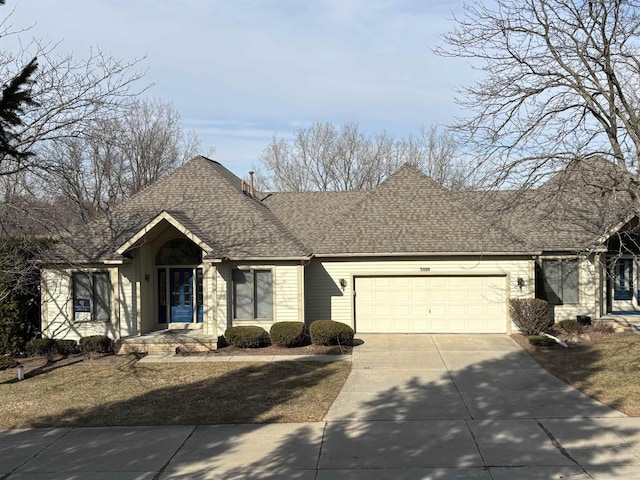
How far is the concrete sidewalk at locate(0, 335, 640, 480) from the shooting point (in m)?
7.54

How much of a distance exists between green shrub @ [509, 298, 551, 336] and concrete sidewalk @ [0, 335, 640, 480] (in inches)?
207

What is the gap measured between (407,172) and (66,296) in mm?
13274

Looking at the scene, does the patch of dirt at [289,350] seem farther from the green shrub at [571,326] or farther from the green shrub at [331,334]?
the green shrub at [571,326]

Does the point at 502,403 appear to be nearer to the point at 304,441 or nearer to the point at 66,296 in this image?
the point at 304,441

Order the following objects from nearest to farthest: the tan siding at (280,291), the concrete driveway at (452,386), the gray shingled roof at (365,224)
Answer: the concrete driveway at (452,386)
the tan siding at (280,291)
the gray shingled roof at (365,224)

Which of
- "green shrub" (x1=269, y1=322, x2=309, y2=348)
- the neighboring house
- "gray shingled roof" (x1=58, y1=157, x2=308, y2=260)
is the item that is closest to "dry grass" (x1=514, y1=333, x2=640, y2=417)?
the neighboring house

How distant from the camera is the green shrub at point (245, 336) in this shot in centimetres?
1666

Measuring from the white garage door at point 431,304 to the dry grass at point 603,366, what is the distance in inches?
66.4

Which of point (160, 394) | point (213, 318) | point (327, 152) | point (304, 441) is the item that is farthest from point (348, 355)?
point (327, 152)

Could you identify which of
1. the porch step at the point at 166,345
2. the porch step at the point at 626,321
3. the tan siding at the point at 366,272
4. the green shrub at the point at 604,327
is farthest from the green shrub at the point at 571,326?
the porch step at the point at 166,345

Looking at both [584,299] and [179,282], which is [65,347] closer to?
[179,282]

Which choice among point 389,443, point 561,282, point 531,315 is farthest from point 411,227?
point 389,443

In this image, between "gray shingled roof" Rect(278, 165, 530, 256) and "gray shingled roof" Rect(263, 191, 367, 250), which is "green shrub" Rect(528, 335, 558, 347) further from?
"gray shingled roof" Rect(263, 191, 367, 250)

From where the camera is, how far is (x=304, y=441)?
344 inches
